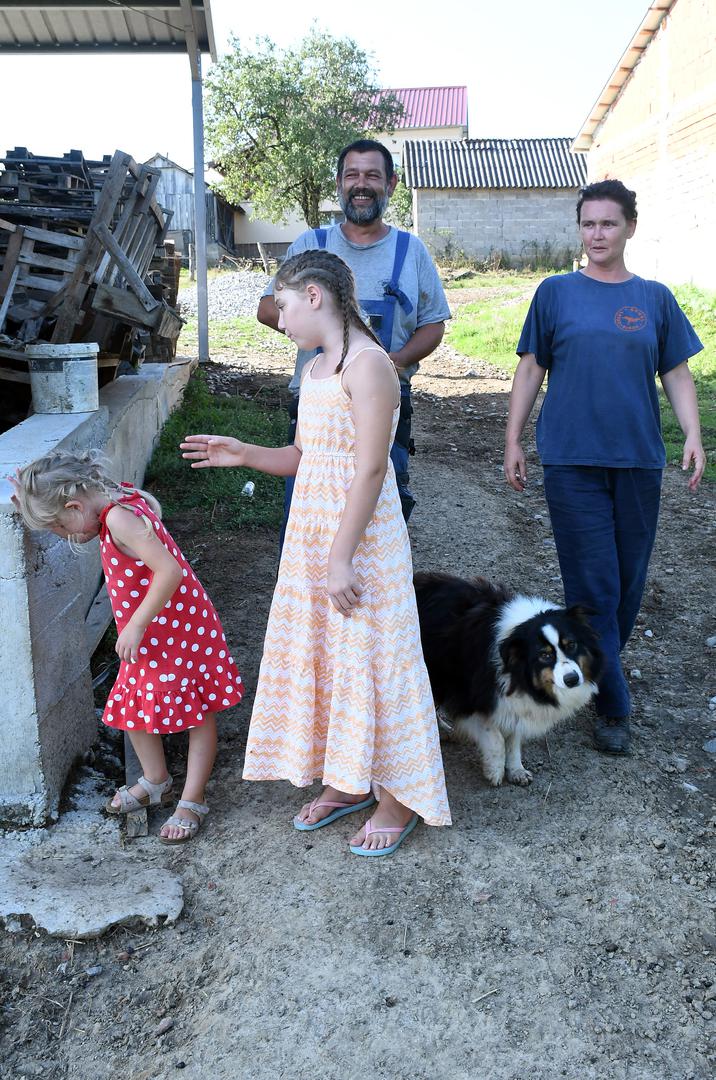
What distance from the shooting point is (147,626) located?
3016 millimetres

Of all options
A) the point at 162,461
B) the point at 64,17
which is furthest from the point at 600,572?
the point at 64,17

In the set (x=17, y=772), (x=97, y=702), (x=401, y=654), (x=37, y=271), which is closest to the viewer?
(x=401, y=654)

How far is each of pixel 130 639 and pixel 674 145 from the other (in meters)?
16.9

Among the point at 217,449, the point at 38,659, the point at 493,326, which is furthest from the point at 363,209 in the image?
the point at 493,326

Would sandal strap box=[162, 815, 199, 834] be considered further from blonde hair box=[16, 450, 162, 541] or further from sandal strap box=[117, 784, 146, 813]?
blonde hair box=[16, 450, 162, 541]

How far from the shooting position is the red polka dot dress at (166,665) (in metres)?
3.03

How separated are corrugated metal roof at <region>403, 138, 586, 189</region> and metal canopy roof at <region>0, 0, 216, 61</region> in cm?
1620

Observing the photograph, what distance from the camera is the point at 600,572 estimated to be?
366 centimetres

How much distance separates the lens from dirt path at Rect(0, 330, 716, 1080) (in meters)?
2.33

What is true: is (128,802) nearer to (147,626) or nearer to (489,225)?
(147,626)

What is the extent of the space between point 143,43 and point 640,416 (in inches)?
365

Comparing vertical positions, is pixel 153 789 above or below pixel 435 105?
below

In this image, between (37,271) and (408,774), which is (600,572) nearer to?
(408,774)

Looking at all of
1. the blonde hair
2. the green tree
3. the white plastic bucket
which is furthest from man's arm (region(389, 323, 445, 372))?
the green tree
